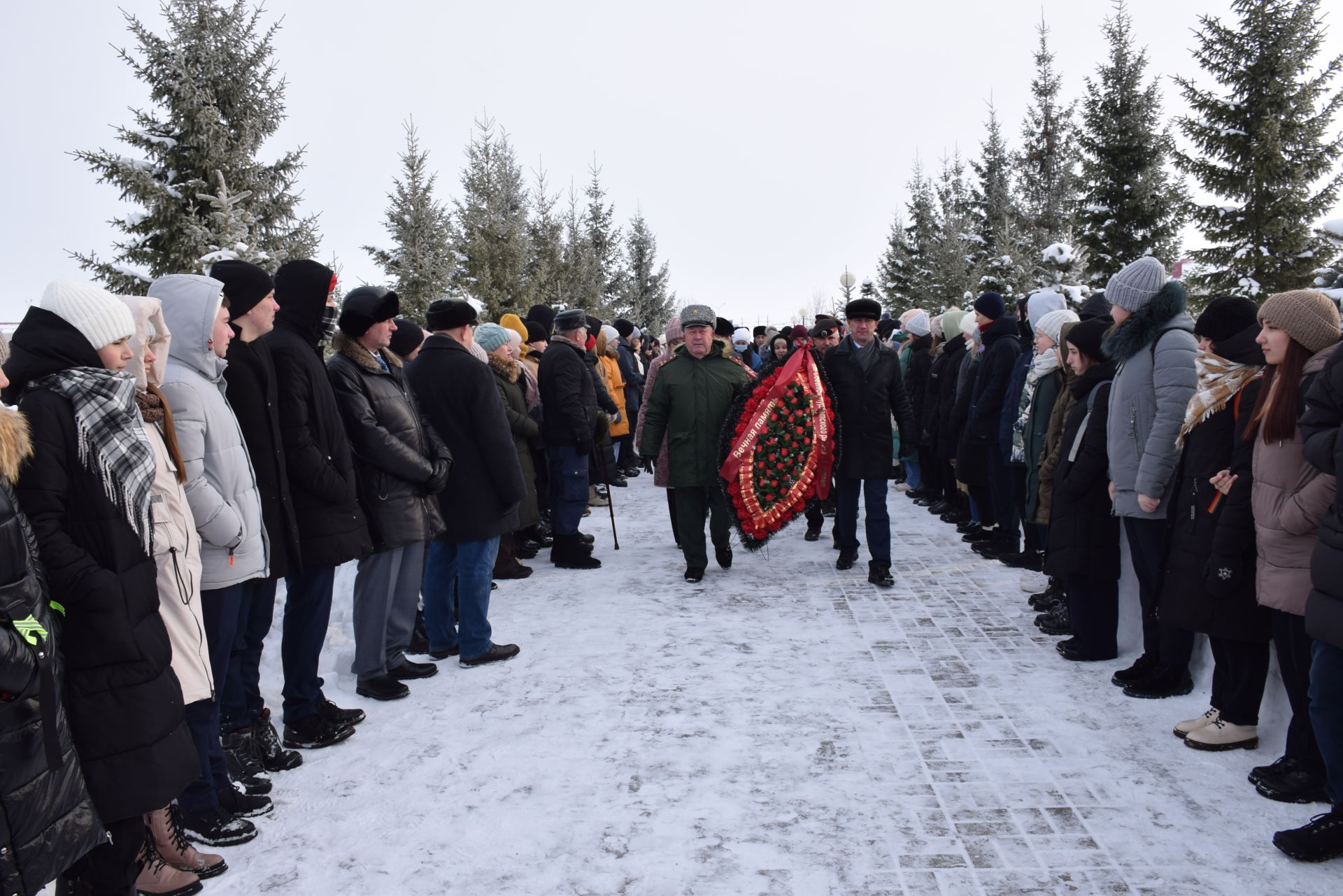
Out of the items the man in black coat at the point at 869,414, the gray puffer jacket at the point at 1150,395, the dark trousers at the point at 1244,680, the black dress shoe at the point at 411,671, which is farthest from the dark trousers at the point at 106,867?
the man in black coat at the point at 869,414

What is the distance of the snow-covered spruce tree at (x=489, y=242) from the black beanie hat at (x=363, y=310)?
18.0 m

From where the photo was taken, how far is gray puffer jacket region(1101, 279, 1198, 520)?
482 cm

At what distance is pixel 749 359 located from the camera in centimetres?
1903

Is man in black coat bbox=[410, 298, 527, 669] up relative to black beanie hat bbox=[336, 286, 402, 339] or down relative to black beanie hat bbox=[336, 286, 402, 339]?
down

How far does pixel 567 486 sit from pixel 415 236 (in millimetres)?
16866

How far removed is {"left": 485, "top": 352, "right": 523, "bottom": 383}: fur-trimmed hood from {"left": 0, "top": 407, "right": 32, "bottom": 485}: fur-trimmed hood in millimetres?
5618

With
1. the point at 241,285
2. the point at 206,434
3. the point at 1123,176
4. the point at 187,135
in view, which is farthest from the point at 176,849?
the point at 1123,176

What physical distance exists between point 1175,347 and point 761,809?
3229 millimetres

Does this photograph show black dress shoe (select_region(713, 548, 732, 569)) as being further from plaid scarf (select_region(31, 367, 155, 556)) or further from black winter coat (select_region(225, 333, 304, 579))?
plaid scarf (select_region(31, 367, 155, 556))

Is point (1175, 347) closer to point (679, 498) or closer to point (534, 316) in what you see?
point (679, 498)

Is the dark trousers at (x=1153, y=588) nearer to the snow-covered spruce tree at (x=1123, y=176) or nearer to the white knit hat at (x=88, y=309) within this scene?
the white knit hat at (x=88, y=309)

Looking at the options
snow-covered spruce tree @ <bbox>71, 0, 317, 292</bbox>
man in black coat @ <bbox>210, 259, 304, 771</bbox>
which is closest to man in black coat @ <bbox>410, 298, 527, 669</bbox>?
man in black coat @ <bbox>210, 259, 304, 771</bbox>

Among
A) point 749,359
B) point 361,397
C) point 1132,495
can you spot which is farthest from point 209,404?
point 749,359

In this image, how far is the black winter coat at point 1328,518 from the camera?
3236 mm
